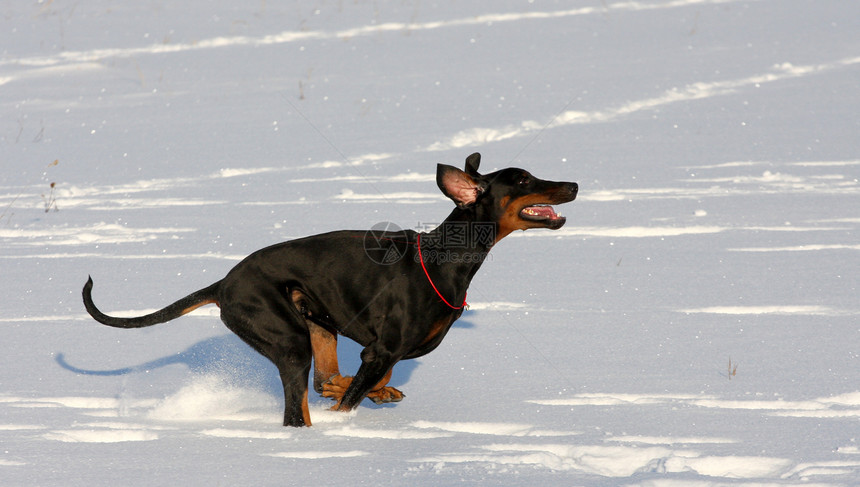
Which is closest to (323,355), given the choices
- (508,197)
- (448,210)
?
(508,197)

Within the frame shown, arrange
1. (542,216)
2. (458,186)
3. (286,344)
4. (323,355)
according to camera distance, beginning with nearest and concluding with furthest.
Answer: (286,344) → (458,186) → (542,216) → (323,355)

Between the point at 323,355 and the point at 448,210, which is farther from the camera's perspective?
the point at 448,210

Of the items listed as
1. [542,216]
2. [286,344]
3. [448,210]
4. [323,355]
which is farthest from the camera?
[448,210]

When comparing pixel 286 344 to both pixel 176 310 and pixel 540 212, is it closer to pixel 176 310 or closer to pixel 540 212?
pixel 176 310

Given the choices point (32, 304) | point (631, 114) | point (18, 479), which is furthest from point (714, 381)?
point (631, 114)

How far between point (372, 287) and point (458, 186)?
63cm

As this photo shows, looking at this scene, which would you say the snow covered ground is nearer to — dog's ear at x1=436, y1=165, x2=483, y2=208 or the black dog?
the black dog

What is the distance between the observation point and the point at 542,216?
4480 millimetres

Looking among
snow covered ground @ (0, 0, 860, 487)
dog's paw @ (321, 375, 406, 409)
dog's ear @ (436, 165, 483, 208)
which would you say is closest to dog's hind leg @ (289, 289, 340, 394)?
dog's paw @ (321, 375, 406, 409)

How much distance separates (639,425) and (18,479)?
2.49 m

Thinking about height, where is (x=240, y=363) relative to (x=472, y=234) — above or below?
below

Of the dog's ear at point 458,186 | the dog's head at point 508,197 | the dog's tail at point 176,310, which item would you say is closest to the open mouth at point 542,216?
the dog's head at point 508,197

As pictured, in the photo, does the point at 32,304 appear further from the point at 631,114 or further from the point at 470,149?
the point at 631,114

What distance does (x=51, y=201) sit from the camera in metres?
8.44
